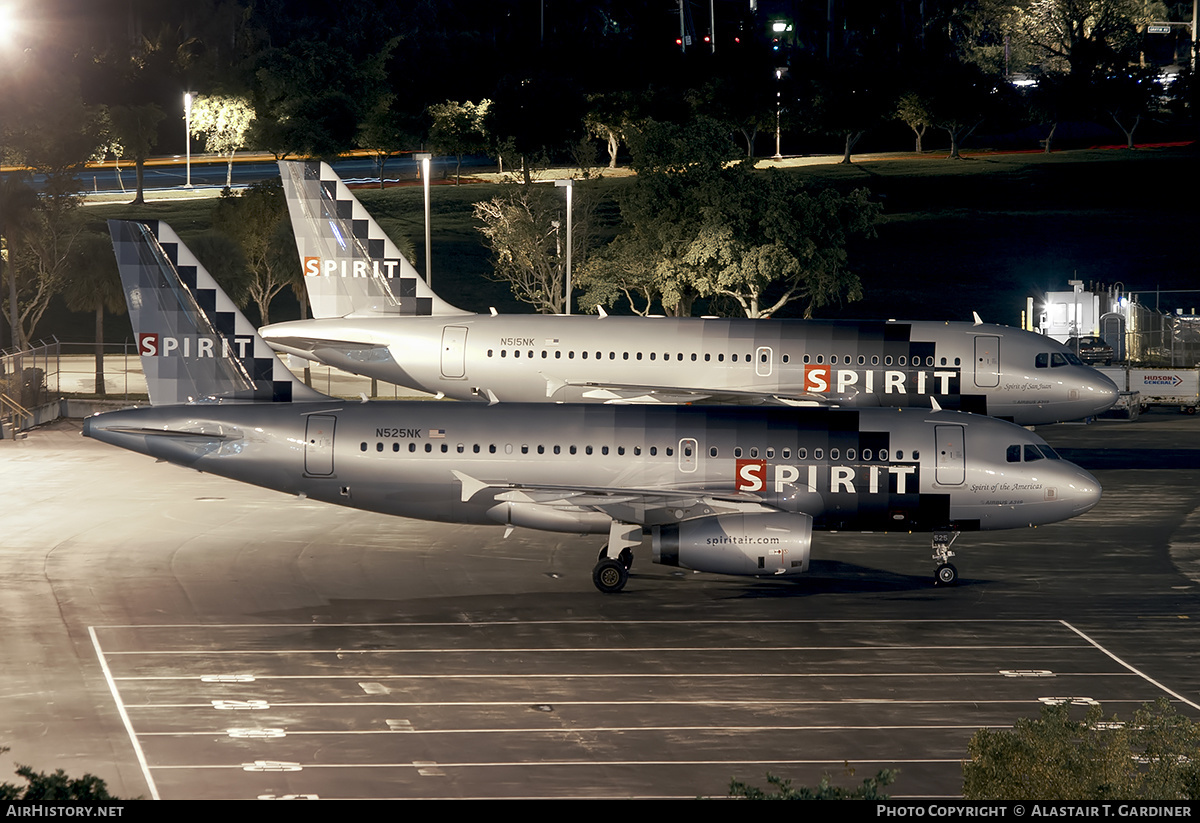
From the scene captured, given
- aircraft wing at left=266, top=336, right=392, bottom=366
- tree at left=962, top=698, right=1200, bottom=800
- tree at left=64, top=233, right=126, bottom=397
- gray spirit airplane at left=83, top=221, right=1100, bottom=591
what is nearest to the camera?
tree at left=962, top=698, right=1200, bottom=800

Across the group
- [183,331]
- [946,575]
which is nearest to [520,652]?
[946,575]

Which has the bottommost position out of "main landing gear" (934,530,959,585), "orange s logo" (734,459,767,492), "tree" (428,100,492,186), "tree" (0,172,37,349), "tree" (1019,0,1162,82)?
"main landing gear" (934,530,959,585)

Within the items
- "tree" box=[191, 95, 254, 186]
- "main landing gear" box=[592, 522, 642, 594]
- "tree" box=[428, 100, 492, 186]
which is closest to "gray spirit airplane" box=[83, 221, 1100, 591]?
"main landing gear" box=[592, 522, 642, 594]

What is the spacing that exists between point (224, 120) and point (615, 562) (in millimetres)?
99613

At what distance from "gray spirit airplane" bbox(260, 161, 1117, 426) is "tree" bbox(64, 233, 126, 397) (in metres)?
18.4

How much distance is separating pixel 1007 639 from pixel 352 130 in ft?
321

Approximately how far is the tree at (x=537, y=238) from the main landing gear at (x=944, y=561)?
41.8 metres

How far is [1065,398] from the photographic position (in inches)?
1762

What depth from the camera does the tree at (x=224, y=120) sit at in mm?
119000

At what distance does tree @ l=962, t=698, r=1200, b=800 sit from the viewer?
13289 mm

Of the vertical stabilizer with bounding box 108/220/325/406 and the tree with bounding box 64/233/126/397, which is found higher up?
the tree with bounding box 64/233/126/397

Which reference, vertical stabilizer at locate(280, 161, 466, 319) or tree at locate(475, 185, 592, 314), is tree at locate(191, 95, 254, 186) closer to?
tree at locate(475, 185, 592, 314)

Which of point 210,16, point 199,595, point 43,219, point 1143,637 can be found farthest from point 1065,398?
point 210,16

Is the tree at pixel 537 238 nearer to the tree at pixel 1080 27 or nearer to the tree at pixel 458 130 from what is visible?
the tree at pixel 458 130
